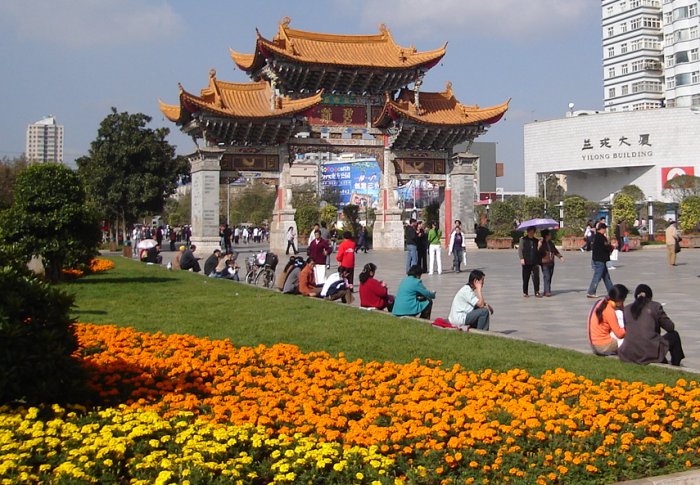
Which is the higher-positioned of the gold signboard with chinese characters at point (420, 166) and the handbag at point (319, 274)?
the gold signboard with chinese characters at point (420, 166)

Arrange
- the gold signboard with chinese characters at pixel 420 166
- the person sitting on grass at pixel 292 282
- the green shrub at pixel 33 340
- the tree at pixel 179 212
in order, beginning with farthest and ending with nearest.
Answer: the tree at pixel 179 212 < the gold signboard with chinese characters at pixel 420 166 < the person sitting on grass at pixel 292 282 < the green shrub at pixel 33 340

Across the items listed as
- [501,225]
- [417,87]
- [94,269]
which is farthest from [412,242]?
[501,225]

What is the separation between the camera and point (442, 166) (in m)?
41.6

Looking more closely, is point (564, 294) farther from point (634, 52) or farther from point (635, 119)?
point (634, 52)

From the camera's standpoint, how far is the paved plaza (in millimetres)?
11742

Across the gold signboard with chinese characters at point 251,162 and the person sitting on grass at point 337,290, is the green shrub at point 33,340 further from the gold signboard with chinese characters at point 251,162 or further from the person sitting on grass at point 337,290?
the gold signboard with chinese characters at point 251,162

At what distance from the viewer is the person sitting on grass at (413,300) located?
12.4m

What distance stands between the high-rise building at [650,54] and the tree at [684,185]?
54.3 ft

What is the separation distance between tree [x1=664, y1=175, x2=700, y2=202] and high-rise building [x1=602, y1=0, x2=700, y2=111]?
16554mm

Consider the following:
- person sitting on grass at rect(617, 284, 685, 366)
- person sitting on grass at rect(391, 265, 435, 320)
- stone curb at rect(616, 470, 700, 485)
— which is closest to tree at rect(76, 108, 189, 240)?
person sitting on grass at rect(391, 265, 435, 320)

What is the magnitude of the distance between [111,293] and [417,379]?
1035 centimetres

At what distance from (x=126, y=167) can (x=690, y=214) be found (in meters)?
32.6

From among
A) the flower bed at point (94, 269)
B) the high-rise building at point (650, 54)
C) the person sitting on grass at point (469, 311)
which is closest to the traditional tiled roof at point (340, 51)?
the flower bed at point (94, 269)

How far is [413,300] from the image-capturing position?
487 inches
